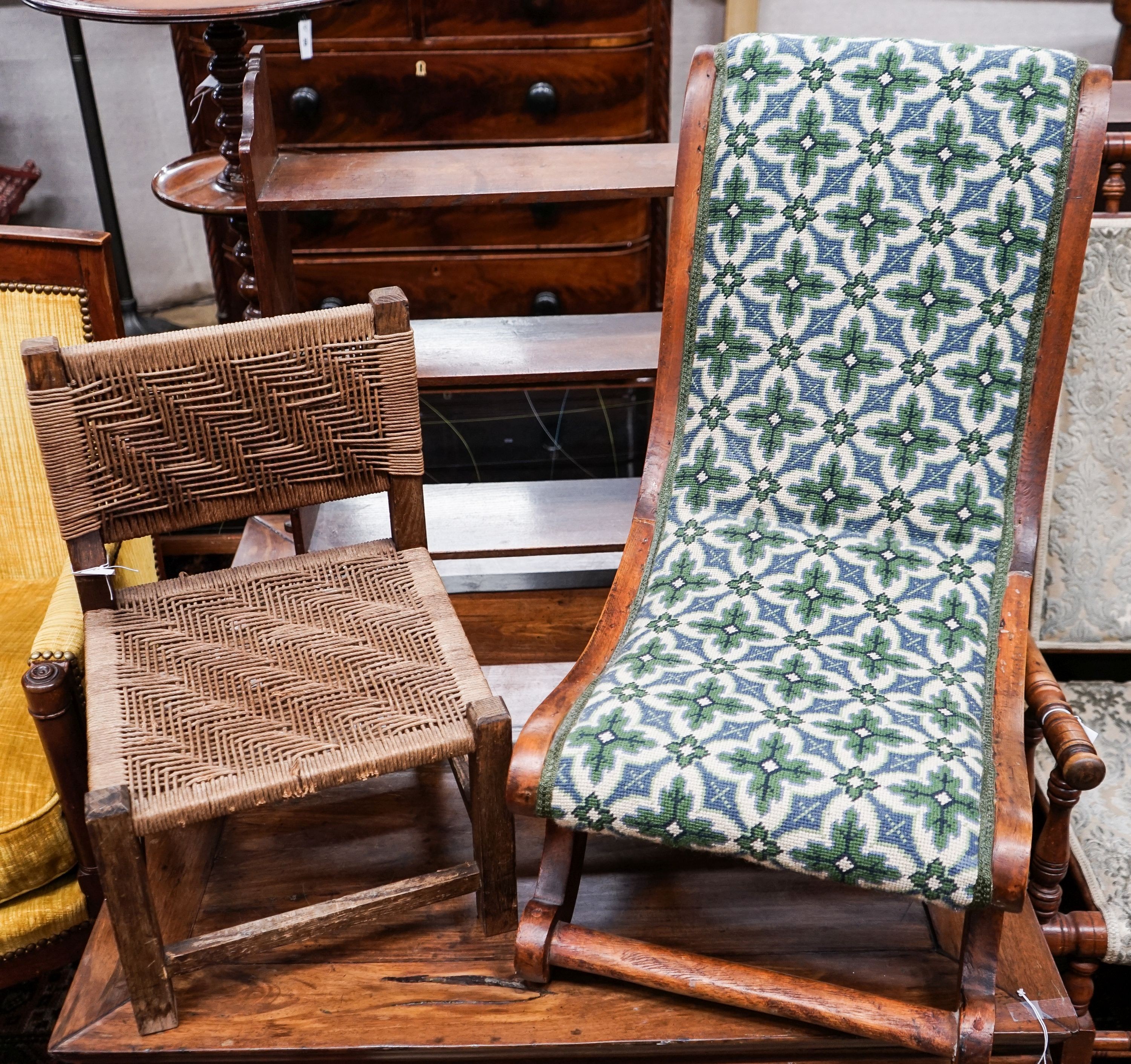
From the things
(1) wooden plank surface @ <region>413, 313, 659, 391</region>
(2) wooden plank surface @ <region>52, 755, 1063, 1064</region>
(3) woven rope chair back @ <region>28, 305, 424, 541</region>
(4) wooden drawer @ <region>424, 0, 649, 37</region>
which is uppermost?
(4) wooden drawer @ <region>424, 0, 649, 37</region>

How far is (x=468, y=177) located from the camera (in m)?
1.72

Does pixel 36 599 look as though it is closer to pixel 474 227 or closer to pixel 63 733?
pixel 63 733

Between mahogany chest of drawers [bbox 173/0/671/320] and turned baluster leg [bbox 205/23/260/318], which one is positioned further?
mahogany chest of drawers [bbox 173/0/671/320]

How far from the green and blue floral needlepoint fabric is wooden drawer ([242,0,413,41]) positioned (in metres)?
1.29

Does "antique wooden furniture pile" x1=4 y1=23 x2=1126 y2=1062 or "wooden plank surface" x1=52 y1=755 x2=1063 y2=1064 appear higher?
"antique wooden furniture pile" x1=4 y1=23 x2=1126 y2=1062

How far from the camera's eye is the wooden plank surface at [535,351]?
1786mm

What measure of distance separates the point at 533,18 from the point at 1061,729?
1.93m

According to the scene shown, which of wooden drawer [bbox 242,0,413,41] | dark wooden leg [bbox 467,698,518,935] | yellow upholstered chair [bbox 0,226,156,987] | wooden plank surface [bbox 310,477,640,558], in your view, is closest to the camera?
dark wooden leg [bbox 467,698,518,935]

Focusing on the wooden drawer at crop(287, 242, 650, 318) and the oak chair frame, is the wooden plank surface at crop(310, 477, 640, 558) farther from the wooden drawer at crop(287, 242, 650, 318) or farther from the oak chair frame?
the wooden drawer at crop(287, 242, 650, 318)

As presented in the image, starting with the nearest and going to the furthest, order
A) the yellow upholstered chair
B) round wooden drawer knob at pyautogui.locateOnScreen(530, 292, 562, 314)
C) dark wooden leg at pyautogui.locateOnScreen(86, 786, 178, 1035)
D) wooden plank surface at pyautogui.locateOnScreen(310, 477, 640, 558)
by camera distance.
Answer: dark wooden leg at pyautogui.locateOnScreen(86, 786, 178, 1035) < the yellow upholstered chair < wooden plank surface at pyautogui.locateOnScreen(310, 477, 640, 558) < round wooden drawer knob at pyautogui.locateOnScreen(530, 292, 562, 314)

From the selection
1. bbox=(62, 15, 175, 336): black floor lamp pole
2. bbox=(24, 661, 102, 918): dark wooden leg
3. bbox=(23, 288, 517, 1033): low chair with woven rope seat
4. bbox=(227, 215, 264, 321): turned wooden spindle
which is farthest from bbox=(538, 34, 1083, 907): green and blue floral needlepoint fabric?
bbox=(62, 15, 175, 336): black floor lamp pole

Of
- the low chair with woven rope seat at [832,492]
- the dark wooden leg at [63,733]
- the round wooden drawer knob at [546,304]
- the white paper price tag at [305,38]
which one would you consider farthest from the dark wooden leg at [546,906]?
the round wooden drawer knob at [546,304]

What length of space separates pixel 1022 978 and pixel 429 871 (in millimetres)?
734

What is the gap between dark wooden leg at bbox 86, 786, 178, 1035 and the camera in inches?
45.9
